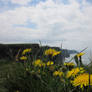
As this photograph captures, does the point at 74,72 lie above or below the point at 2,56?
above

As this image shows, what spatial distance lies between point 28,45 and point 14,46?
0.81 m

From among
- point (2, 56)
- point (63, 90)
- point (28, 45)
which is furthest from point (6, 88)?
point (28, 45)

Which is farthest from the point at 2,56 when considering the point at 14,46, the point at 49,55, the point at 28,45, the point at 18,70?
the point at 49,55

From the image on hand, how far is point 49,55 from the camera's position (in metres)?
1.72

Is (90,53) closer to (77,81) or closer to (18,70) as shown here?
(77,81)

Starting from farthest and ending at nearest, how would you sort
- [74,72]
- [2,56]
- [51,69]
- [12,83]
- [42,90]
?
1. [2,56]
2. [12,83]
3. [51,69]
4. [42,90]
5. [74,72]

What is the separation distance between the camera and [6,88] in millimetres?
2375

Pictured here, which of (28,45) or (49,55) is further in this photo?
(28,45)

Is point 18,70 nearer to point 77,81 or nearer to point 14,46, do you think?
point 77,81

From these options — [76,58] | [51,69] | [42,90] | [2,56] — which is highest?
[76,58]

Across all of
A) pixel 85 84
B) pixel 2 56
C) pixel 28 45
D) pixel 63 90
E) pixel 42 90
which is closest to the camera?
pixel 85 84

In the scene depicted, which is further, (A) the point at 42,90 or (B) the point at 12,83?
(B) the point at 12,83

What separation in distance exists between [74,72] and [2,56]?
7.09 metres

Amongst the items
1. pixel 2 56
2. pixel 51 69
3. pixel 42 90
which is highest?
pixel 51 69
